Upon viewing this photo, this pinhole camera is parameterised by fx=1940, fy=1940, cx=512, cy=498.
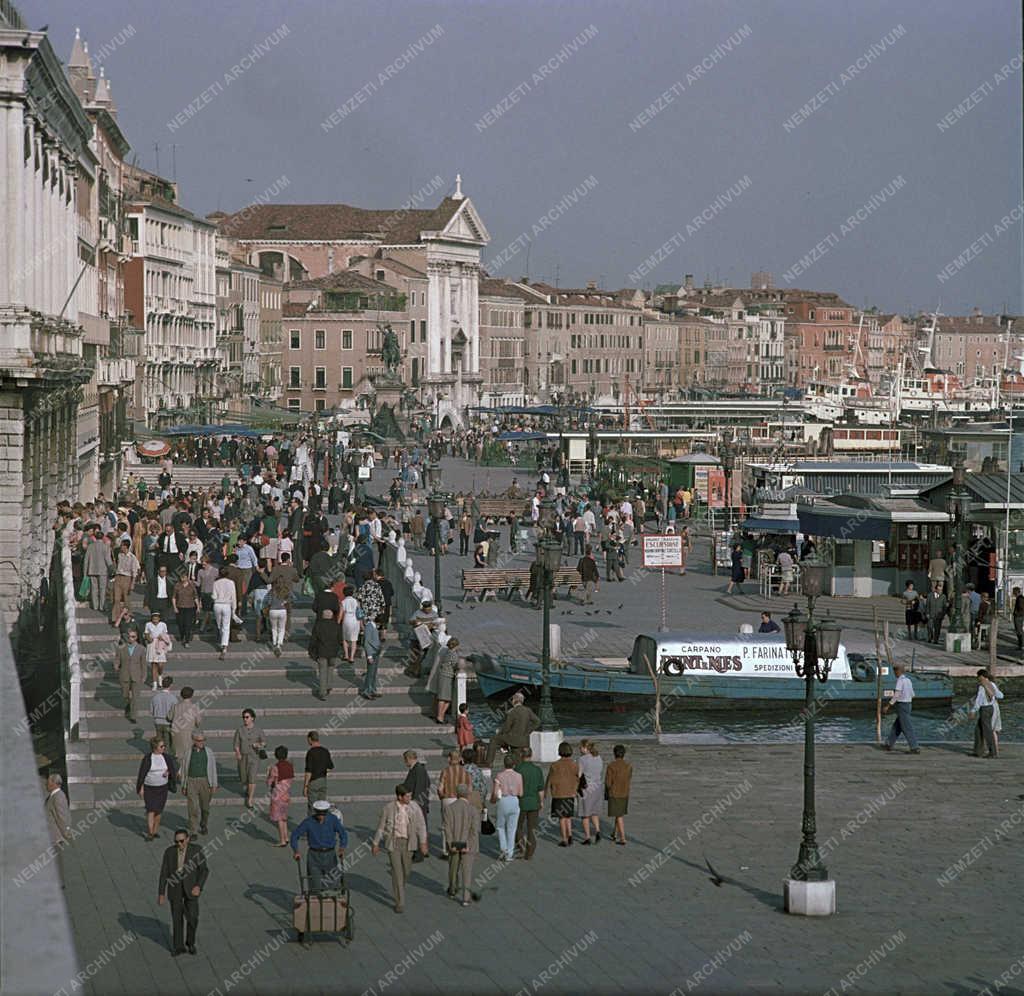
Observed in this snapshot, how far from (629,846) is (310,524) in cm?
1457

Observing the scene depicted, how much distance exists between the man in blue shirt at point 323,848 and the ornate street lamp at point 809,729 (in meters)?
3.85

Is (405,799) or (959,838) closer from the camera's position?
(405,799)

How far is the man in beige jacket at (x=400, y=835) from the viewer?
1605 cm

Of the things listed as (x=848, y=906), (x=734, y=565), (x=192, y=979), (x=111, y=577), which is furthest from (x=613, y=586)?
(x=192, y=979)

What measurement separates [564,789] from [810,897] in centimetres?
308

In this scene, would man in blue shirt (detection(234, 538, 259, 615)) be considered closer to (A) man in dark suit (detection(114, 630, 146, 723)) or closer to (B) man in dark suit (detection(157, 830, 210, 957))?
(A) man in dark suit (detection(114, 630, 146, 723))

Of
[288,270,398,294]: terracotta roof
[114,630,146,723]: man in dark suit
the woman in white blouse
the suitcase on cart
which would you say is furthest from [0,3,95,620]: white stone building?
[288,270,398,294]: terracotta roof

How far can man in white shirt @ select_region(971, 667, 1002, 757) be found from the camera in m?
23.6

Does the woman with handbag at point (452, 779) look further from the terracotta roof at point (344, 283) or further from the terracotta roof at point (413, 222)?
the terracotta roof at point (413, 222)

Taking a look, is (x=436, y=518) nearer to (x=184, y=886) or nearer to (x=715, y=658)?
(x=715, y=658)

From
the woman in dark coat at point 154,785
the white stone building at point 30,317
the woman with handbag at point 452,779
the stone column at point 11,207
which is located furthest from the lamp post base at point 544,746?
the stone column at point 11,207

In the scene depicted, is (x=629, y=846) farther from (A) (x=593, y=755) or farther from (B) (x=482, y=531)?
(B) (x=482, y=531)

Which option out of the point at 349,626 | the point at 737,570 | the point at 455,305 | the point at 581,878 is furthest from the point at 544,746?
the point at 455,305

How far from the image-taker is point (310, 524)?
3225 centimetres
